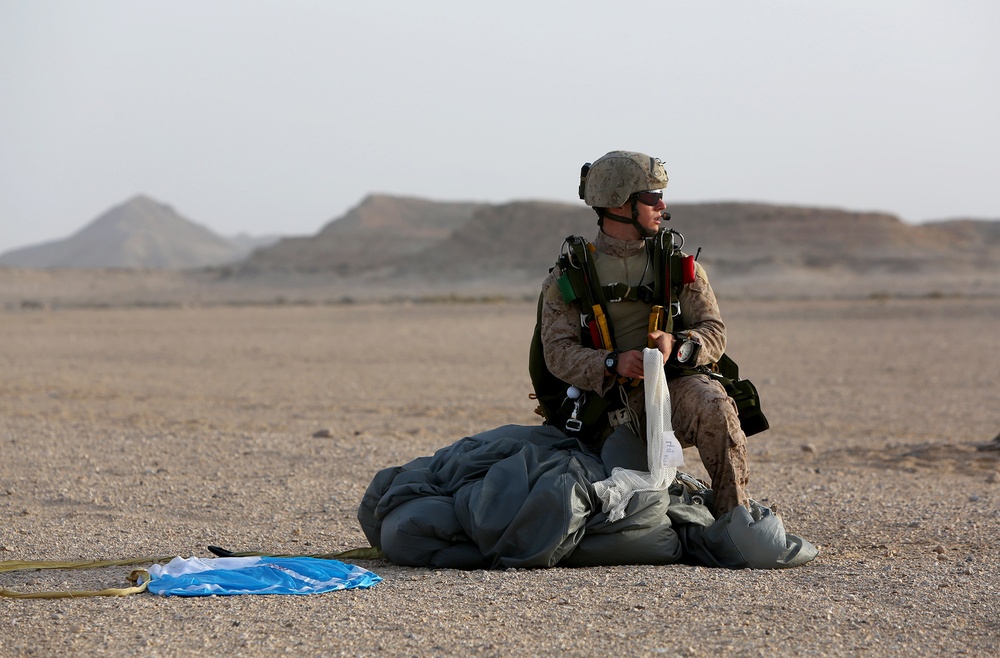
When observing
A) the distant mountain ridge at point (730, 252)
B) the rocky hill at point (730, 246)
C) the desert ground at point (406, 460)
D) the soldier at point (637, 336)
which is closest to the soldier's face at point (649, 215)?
the soldier at point (637, 336)

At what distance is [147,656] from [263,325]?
2845cm

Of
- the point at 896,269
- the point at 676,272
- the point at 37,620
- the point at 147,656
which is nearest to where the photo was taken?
the point at 147,656

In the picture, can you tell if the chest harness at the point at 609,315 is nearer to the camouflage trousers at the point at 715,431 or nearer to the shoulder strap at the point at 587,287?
the shoulder strap at the point at 587,287

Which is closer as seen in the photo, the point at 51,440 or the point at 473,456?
the point at 473,456

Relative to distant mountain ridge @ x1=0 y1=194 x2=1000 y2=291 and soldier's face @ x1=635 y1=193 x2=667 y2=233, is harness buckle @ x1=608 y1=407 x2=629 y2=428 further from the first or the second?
distant mountain ridge @ x1=0 y1=194 x2=1000 y2=291

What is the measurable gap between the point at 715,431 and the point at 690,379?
0.97 feet

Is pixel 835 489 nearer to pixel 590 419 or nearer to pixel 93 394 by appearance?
pixel 590 419

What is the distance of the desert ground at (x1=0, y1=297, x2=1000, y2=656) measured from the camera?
443 centimetres

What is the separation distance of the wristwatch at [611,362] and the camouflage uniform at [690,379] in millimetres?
29

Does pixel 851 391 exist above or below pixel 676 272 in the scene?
below

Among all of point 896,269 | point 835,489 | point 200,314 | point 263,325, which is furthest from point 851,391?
point 896,269

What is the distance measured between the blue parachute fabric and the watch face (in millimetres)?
1784

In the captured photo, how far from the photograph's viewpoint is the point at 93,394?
1577 cm

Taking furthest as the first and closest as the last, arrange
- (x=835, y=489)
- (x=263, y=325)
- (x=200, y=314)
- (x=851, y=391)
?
(x=200, y=314)
(x=263, y=325)
(x=851, y=391)
(x=835, y=489)
